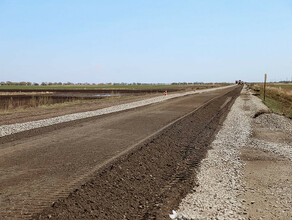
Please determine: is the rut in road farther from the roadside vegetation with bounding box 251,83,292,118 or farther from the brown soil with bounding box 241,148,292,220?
the roadside vegetation with bounding box 251,83,292,118

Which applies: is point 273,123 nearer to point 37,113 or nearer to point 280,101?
point 37,113

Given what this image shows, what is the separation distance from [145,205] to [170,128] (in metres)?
7.28

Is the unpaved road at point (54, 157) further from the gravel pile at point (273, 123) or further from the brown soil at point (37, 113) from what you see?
the brown soil at point (37, 113)

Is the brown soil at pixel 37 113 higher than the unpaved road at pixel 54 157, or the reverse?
the unpaved road at pixel 54 157

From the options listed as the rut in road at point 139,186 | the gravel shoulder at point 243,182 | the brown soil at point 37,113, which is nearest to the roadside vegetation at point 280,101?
the gravel shoulder at point 243,182

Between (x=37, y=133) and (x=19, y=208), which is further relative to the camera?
(x=37, y=133)

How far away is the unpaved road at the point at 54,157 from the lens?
4617 mm

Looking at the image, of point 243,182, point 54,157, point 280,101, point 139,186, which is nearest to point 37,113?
point 54,157

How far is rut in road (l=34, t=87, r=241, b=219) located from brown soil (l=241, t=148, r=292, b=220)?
49.1 inches

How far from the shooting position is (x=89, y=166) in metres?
6.33

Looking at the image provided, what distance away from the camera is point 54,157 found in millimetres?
7129

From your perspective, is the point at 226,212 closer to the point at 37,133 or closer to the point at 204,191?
the point at 204,191

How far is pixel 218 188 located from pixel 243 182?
77 cm

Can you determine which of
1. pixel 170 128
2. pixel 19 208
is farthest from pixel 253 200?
pixel 170 128
